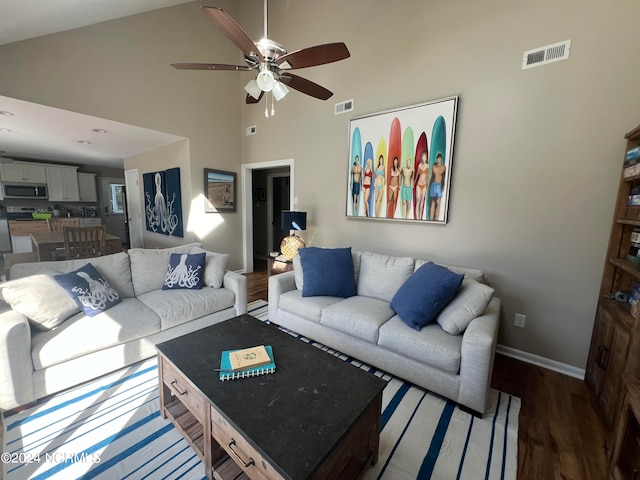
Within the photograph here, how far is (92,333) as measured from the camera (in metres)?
1.83

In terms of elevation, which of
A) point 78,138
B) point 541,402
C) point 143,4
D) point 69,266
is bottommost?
point 541,402

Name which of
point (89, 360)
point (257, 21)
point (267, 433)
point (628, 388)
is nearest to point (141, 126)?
point (257, 21)

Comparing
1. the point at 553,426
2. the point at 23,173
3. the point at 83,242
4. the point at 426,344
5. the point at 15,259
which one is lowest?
the point at 553,426

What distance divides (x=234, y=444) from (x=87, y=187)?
8370 mm

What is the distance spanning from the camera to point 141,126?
137 inches

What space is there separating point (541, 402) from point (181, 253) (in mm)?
3396

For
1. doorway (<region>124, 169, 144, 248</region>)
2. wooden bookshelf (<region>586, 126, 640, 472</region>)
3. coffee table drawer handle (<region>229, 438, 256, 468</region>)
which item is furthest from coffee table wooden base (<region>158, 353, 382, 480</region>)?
doorway (<region>124, 169, 144, 248</region>)

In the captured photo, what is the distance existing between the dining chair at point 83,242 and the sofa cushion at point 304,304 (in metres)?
2.64

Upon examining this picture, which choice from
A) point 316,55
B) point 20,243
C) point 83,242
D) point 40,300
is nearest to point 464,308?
point 316,55

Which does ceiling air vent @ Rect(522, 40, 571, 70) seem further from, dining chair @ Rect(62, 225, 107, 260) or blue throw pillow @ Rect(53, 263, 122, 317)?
dining chair @ Rect(62, 225, 107, 260)

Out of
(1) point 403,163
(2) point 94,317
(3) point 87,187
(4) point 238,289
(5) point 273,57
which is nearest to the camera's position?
(5) point 273,57

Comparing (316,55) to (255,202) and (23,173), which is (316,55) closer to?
(255,202)

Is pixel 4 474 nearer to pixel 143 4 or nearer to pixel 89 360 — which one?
pixel 89 360

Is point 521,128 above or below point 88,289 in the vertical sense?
above
